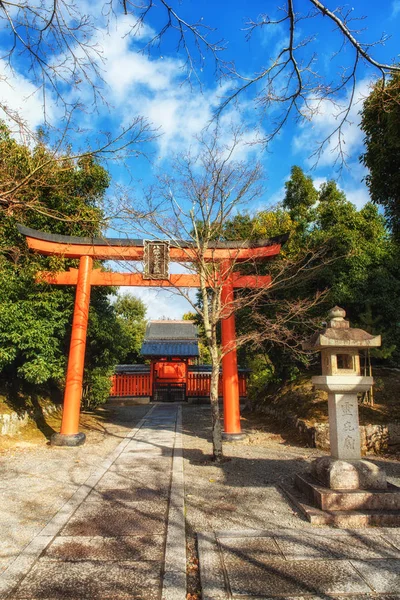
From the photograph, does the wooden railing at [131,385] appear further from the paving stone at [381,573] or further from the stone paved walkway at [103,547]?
the paving stone at [381,573]

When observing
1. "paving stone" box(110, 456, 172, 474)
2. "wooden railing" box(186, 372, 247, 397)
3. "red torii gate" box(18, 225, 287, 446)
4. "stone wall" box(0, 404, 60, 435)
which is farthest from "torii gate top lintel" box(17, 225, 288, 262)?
"wooden railing" box(186, 372, 247, 397)

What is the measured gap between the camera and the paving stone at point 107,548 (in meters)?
3.14

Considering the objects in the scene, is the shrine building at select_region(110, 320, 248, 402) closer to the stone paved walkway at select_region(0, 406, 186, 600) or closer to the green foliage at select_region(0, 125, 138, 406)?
the green foliage at select_region(0, 125, 138, 406)

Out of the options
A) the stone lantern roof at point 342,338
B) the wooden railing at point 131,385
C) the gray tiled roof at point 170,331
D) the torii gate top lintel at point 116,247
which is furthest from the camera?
the gray tiled roof at point 170,331

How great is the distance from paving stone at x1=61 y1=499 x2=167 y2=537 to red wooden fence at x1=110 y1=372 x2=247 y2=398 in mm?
16899

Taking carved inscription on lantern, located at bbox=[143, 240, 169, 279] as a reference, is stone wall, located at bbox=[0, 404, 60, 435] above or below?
below

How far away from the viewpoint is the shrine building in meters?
21.2

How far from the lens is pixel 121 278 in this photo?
31.3ft

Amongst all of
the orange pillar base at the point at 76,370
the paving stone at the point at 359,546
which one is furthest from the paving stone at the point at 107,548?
the orange pillar base at the point at 76,370

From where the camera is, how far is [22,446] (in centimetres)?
806

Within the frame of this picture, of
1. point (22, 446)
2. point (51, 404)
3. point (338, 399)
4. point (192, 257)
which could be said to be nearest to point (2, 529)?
point (338, 399)

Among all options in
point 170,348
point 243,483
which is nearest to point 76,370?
point 243,483

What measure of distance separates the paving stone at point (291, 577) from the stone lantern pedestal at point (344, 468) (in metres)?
1.09

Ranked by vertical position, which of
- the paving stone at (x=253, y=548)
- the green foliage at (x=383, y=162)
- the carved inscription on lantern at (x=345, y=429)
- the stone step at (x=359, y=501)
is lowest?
the paving stone at (x=253, y=548)
